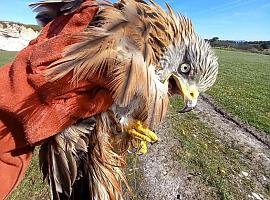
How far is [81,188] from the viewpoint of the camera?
2473mm

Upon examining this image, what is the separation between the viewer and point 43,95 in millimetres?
1920

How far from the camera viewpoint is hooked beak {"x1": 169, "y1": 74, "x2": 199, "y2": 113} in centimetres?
213

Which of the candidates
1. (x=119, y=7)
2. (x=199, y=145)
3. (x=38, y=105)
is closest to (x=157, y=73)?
(x=119, y=7)

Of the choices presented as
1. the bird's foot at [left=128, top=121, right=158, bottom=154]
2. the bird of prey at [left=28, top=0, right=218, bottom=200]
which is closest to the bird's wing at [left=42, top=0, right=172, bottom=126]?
the bird of prey at [left=28, top=0, right=218, bottom=200]

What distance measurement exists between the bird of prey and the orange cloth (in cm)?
5

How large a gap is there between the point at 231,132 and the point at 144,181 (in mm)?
3310

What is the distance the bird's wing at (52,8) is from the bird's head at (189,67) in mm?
545

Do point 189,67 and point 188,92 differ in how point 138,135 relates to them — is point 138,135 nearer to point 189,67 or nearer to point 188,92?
point 188,92

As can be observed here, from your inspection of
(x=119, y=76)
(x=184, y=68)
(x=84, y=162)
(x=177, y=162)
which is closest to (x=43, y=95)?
(x=119, y=76)

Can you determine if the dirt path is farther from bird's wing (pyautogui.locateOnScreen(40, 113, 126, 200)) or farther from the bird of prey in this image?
the bird of prey

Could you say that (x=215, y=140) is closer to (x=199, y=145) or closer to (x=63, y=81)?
(x=199, y=145)

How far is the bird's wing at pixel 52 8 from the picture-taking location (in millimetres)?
2045

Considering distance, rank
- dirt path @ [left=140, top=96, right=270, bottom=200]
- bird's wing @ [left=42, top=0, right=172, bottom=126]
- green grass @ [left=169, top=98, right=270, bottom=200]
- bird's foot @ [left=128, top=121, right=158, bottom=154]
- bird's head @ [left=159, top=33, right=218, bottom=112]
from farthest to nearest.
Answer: green grass @ [left=169, top=98, right=270, bottom=200], dirt path @ [left=140, top=96, right=270, bottom=200], bird's foot @ [left=128, top=121, right=158, bottom=154], bird's head @ [left=159, top=33, right=218, bottom=112], bird's wing @ [left=42, top=0, right=172, bottom=126]

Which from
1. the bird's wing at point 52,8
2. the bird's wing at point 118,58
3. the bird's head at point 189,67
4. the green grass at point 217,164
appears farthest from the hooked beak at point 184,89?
the green grass at point 217,164
